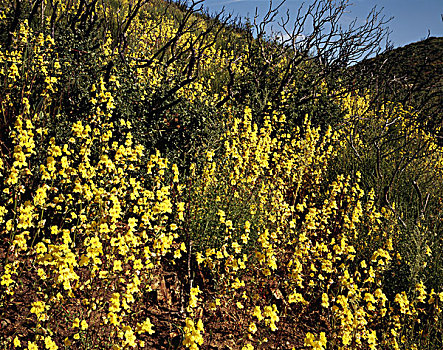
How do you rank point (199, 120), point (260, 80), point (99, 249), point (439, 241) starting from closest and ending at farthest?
point (99, 249), point (439, 241), point (199, 120), point (260, 80)

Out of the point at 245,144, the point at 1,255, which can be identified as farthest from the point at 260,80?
the point at 1,255

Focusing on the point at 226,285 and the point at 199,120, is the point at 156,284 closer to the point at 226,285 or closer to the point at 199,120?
the point at 226,285

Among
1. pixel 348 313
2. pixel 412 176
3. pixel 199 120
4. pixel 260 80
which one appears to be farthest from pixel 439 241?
pixel 260 80

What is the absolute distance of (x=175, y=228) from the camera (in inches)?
103

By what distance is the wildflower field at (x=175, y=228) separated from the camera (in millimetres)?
2270

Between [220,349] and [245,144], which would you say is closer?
[220,349]

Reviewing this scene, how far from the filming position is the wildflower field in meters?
2.27

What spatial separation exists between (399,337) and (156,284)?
1.89 m

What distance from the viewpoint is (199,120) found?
169 inches

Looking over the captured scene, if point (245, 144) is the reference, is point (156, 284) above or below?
below

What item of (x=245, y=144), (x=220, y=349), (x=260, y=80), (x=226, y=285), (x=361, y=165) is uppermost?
(x=260, y=80)

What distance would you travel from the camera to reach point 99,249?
2025mm

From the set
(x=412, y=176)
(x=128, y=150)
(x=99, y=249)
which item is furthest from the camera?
(x=412, y=176)

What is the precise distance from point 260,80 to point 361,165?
8.53ft
